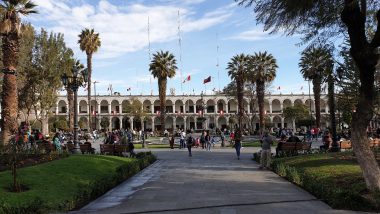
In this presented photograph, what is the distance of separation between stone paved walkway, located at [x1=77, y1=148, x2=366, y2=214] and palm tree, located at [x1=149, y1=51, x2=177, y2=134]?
42.5m

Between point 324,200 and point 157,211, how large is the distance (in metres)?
3.64

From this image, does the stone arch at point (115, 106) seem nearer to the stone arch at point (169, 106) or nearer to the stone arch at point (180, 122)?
the stone arch at point (169, 106)

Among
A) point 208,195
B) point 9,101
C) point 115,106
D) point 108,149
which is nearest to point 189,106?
point 115,106

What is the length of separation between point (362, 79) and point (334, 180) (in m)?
3.00

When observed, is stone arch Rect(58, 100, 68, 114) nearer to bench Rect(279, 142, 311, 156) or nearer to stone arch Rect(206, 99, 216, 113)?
stone arch Rect(206, 99, 216, 113)

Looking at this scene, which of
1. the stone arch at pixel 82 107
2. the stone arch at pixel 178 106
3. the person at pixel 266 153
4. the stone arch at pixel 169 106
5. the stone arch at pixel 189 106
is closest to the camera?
the person at pixel 266 153

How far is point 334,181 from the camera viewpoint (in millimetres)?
11430

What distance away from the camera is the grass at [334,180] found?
881 cm

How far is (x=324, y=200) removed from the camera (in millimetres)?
9734

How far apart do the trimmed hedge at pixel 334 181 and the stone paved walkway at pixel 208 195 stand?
0.23 meters

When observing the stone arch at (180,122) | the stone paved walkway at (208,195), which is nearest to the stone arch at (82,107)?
the stone arch at (180,122)

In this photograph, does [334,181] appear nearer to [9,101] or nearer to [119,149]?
[119,149]

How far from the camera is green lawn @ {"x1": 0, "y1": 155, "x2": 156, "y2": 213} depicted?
9.44 meters

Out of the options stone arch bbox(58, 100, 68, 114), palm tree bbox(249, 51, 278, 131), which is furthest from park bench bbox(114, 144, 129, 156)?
stone arch bbox(58, 100, 68, 114)
